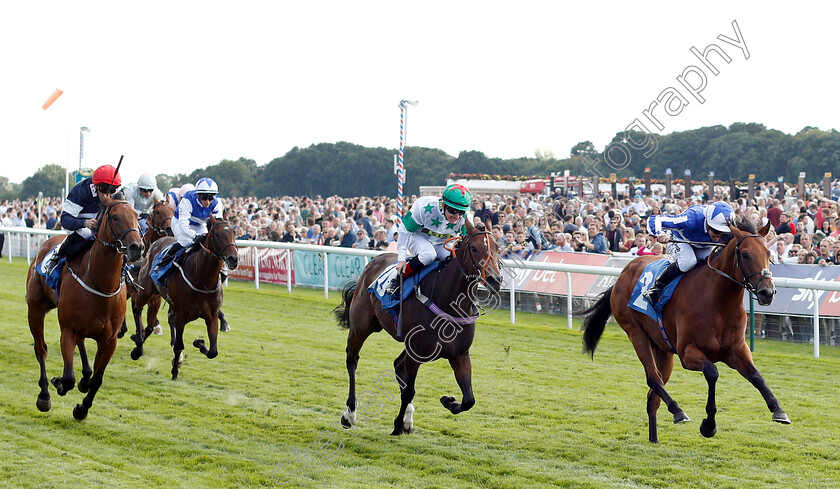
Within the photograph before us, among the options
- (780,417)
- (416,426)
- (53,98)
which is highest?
(53,98)

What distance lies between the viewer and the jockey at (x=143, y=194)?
334 inches

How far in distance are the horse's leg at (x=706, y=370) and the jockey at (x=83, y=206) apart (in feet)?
12.7

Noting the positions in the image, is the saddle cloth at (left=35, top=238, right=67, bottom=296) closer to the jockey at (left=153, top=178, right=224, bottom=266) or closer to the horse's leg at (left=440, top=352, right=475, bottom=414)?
the jockey at (left=153, top=178, right=224, bottom=266)

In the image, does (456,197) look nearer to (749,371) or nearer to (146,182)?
(749,371)

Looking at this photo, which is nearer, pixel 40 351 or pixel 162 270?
pixel 40 351

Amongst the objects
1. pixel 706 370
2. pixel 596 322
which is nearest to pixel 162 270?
pixel 596 322

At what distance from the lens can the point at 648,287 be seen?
5.82 meters

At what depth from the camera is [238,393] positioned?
22.8 feet

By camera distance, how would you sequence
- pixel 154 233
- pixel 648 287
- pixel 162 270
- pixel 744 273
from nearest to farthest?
pixel 744 273 < pixel 648 287 < pixel 162 270 < pixel 154 233

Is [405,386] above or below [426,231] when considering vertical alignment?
below

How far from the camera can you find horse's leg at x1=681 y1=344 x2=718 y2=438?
5.05m

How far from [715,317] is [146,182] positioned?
5.56m

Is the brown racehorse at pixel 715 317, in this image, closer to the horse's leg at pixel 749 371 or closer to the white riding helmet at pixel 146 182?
the horse's leg at pixel 749 371

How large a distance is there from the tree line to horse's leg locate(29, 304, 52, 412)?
494 inches
